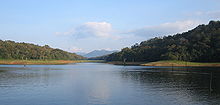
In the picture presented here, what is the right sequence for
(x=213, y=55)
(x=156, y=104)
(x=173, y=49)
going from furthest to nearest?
(x=173, y=49) < (x=213, y=55) < (x=156, y=104)

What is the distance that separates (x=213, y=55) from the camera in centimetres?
13950

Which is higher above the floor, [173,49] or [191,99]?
[173,49]

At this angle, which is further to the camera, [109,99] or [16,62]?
[16,62]

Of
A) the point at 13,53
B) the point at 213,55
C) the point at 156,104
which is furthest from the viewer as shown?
the point at 13,53

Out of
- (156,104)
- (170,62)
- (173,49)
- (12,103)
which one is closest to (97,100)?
(156,104)

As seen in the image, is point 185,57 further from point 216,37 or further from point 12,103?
point 12,103

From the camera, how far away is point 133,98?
3269 centimetres

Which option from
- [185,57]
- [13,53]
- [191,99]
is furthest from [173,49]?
[191,99]

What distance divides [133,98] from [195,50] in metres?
128

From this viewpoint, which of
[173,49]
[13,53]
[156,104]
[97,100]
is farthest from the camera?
[13,53]

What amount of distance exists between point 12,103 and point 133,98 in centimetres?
1561

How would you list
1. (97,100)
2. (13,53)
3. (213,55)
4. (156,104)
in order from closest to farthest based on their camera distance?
(156,104)
(97,100)
(213,55)
(13,53)

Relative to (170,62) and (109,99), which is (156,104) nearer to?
(109,99)

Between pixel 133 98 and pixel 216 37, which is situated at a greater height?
pixel 216 37
